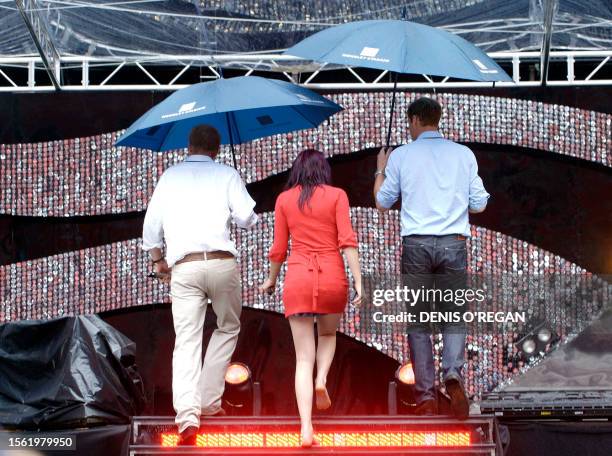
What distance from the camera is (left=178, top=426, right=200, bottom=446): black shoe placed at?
563cm

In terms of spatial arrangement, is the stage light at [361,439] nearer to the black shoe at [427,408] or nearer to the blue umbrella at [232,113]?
the black shoe at [427,408]

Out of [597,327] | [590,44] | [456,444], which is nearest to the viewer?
[456,444]

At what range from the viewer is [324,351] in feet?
19.1

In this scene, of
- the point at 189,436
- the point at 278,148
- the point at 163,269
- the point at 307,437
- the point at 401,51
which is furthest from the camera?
the point at 278,148

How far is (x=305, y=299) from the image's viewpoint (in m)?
5.66

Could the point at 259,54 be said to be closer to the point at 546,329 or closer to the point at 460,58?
the point at 460,58

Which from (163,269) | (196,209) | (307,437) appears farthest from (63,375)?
(307,437)

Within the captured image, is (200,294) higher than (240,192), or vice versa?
(240,192)

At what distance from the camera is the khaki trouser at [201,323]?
5812 mm

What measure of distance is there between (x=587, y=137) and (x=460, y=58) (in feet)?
6.75

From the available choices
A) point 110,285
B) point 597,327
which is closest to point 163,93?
point 110,285

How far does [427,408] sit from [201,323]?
1.12 metres

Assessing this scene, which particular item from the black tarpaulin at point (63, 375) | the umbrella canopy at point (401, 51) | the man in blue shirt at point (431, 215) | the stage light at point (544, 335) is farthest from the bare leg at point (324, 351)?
the black tarpaulin at point (63, 375)

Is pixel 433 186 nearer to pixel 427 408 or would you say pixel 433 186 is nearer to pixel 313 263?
pixel 313 263
